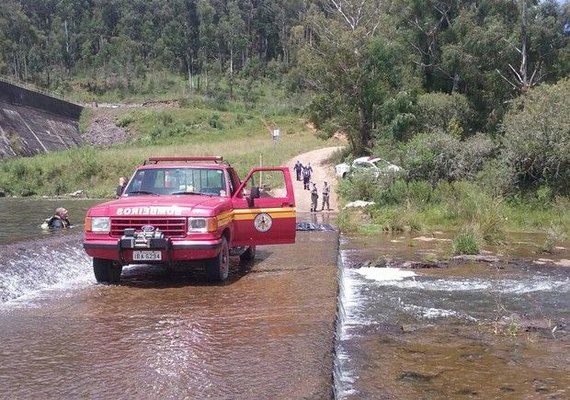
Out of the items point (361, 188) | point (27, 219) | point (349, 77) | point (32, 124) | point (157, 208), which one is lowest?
point (27, 219)

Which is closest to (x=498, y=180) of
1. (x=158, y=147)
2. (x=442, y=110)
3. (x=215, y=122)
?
(x=442, y=110)

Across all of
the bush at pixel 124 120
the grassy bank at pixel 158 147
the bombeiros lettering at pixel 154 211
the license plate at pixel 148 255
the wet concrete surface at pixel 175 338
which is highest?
the bush at pixel 124 120

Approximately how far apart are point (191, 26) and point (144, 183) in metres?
90.2

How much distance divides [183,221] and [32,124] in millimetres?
50540

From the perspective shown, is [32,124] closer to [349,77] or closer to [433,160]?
[349,77]

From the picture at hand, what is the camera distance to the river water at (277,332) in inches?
184

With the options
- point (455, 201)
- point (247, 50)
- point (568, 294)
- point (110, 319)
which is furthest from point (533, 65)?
point (247, 50)

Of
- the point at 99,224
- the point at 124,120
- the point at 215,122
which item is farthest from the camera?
the point at 124,120

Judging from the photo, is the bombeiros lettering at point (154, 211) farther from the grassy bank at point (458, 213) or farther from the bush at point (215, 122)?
the bush at point (215, 122)

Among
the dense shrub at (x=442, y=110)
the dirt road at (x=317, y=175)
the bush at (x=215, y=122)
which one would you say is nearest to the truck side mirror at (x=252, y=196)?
the dirt road at (x=317, y=175)

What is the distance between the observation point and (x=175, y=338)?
225 inches

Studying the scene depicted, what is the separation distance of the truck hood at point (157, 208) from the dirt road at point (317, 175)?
66.6ft

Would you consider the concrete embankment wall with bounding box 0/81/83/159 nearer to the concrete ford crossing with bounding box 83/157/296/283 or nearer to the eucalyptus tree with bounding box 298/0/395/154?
the eucalyptus tree with bounding box 298/0/395/154

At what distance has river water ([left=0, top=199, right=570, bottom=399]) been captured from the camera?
4.68 meters
